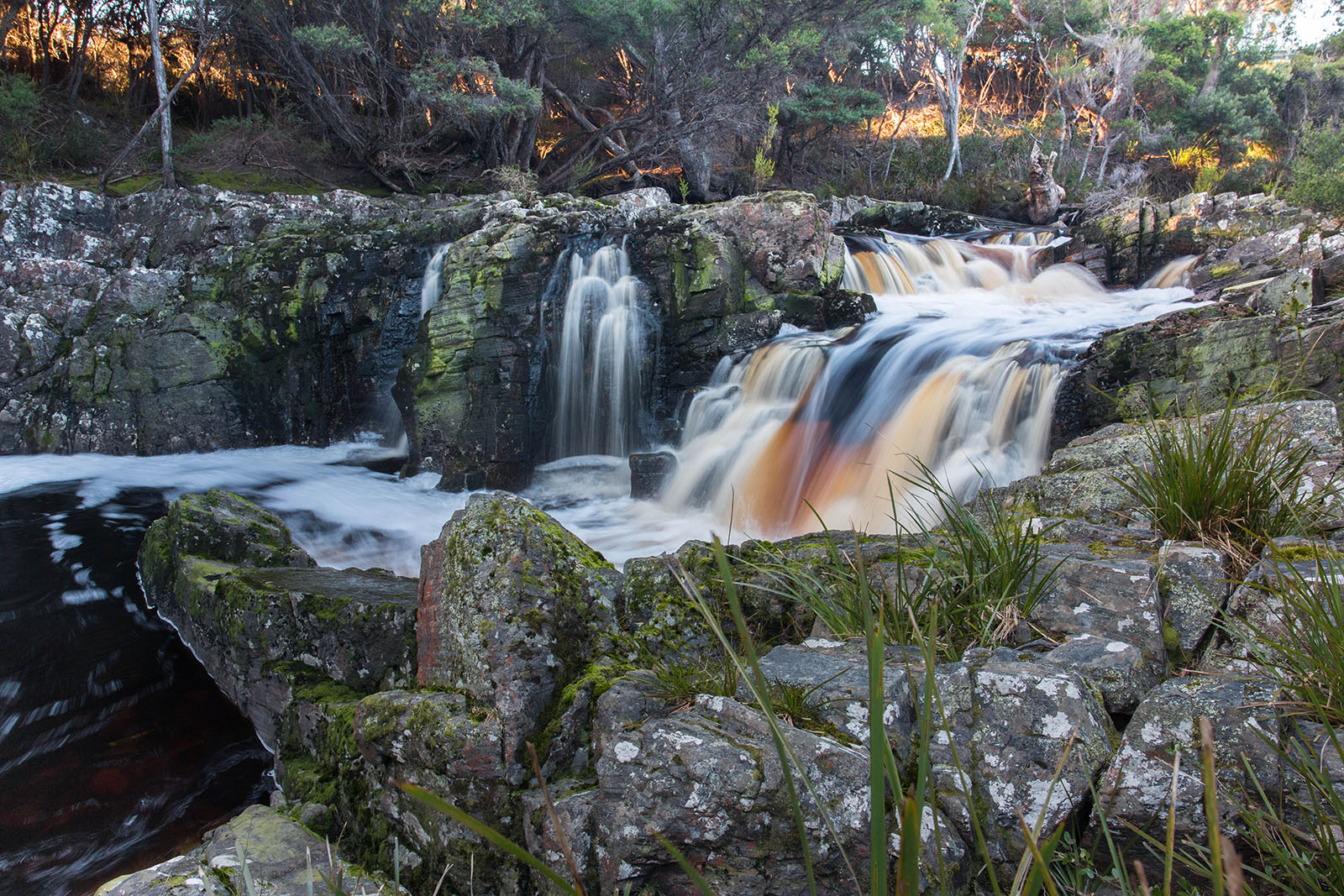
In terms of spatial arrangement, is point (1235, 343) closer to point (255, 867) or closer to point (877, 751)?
point (877, 751)

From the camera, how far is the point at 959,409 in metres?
8.05

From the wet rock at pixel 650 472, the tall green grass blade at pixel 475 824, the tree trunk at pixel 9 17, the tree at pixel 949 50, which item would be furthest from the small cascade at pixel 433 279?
the tree at pixel 949 50

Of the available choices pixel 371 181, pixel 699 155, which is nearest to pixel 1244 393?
pixel 699 155

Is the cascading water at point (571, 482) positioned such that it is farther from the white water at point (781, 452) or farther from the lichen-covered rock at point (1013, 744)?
the lichen-covered rock at point (1013, 744)

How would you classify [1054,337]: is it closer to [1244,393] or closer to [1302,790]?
[1244,393]

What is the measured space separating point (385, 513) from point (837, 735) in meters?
8.08

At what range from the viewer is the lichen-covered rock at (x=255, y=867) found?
2529 millimetres

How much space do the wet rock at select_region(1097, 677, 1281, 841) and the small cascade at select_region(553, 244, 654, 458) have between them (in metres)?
9.22

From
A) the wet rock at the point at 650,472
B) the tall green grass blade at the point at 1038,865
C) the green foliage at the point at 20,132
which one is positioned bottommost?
the wet rock at the point at 650,472

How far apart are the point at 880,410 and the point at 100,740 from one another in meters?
7.32

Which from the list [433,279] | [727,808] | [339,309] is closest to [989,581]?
[727,808]

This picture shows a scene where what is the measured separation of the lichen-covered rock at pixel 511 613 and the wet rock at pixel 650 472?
6215 mm

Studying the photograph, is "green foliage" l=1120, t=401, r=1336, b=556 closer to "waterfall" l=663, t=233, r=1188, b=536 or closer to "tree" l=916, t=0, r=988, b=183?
"waterfall" l=663, t=233, r=1188, b=536

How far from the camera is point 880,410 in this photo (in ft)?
28.3
